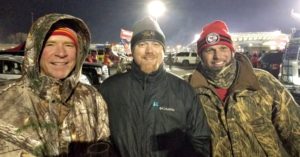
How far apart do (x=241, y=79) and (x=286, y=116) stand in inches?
23.8

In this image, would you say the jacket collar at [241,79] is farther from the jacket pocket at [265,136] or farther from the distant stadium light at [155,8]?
the distant stadium light at [155,8]

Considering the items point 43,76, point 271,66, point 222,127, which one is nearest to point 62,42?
point 43,76

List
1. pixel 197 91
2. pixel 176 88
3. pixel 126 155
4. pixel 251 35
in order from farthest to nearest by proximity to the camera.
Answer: pixel 251 35 < pixel 197 91 < pixel 176 88 < pixel 126 155

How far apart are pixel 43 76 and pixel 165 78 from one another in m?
1.15

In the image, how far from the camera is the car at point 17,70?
11227 millimetres

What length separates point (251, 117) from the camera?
3.12 metres

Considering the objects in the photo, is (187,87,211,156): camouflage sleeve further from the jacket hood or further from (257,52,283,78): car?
(257,52,283,78): car

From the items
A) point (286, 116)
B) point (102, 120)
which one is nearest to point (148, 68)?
point (102, 120)

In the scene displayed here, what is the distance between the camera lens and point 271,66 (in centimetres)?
2014

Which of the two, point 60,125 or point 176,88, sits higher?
point 176,88

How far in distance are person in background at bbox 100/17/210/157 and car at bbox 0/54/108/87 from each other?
7.75 metres

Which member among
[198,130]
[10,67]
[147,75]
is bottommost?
[198,130]

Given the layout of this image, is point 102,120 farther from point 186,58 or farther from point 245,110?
point 186,58

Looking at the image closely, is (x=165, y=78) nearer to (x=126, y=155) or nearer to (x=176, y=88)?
(x=176, y=88)
